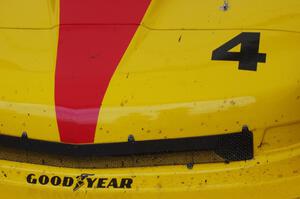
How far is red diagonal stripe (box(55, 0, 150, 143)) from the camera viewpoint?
2.75 m

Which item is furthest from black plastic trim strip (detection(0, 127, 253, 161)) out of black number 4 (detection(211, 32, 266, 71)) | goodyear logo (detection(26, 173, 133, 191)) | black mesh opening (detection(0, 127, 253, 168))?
black number 4 (detection(211, 32, 266, 71))

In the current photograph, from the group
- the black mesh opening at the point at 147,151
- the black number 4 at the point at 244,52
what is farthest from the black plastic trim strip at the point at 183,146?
the black number 4 at the point at 244,52

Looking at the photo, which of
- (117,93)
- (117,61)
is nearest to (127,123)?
(117,93)

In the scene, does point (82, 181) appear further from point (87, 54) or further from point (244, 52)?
point (244, 52)

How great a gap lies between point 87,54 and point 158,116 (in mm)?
494

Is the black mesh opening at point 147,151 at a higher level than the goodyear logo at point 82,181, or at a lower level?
higher

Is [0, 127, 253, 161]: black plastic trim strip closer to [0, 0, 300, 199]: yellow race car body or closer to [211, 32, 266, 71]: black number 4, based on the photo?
[0, 0, 300, 199]: yellow race car body

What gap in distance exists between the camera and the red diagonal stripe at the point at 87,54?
275 cm

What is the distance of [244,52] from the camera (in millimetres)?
2852

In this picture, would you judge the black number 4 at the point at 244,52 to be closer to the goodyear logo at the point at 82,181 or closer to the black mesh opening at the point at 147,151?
the black mesh opening at the point at 147,151

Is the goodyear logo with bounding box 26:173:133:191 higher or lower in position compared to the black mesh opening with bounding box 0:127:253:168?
lower

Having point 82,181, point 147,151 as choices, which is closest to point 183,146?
point 147,151

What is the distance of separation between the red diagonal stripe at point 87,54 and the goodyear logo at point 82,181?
166 mm

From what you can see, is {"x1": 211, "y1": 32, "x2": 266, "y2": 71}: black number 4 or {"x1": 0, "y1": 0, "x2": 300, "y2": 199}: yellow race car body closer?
{"x1": 0, "y1": 0, "x2": 300, "y2": 199}: yellow race car body
